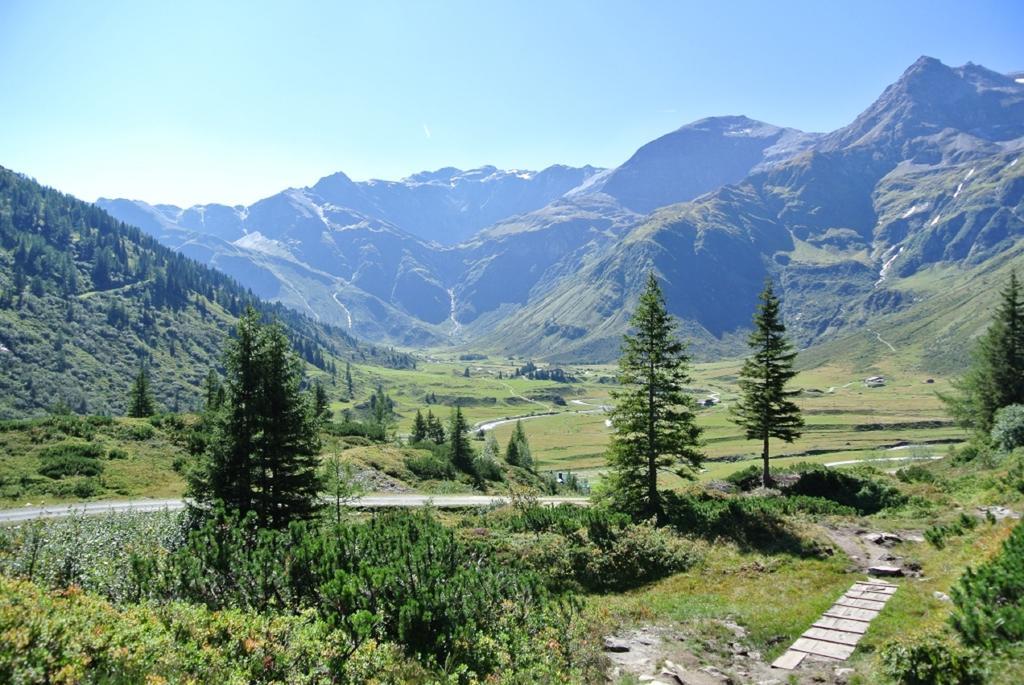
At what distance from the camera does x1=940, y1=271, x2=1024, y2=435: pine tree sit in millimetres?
44094

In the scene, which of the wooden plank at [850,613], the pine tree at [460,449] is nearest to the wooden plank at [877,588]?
the wooden plank at [850,613]

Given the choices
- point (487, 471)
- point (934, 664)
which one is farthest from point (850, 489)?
point (487, 471)

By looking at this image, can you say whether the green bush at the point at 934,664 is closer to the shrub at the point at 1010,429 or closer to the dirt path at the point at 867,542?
the dirt path at the point at 867,542

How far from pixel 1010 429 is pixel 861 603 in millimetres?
30165

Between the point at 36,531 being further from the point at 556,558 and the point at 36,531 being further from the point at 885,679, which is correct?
the point at 885,679

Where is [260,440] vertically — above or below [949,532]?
above

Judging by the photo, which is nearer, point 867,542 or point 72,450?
point 867,542

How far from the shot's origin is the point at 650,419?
31.3 meters

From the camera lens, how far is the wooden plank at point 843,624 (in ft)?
48.3

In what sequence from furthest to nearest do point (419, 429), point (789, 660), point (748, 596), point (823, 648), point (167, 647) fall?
point (419, 429) → point (748, 596) → point (823, 648) → point (789, 660) → point (167, 647)

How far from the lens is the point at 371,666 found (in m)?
9.39

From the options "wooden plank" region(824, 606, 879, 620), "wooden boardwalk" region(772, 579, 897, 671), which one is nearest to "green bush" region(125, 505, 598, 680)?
"wooden boardwalk" region(772, 579, 897, 671)

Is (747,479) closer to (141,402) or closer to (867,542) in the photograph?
(867,542)

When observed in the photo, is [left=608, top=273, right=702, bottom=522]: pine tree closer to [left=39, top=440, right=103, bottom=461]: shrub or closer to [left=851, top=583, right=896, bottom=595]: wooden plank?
[left=851, top=583, right=896, bottom=595]: wooden plank
